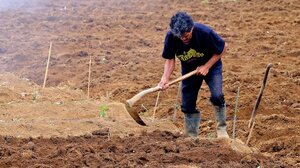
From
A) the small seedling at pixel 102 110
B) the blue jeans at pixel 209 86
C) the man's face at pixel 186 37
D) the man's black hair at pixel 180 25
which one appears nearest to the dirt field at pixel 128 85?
the small seedling at pixel 102 110

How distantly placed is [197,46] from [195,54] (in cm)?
12

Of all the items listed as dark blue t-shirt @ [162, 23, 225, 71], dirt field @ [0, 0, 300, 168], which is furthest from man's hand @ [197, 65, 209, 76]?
dirt field @ [0, 0, 300, 168]

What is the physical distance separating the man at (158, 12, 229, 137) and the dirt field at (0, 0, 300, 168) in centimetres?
52

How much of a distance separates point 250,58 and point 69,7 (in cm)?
1017

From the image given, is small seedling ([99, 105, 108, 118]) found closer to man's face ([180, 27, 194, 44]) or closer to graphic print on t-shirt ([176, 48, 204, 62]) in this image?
graphic print on t-shirt ([176, 48, 204, 62])

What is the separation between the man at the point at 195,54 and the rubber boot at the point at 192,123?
242 mm

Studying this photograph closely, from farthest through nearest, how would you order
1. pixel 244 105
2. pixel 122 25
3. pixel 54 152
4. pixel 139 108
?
pixel 122 25
pixel 139 108
pixel 244 105
pixel 54 152

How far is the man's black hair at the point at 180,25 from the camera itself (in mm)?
6602

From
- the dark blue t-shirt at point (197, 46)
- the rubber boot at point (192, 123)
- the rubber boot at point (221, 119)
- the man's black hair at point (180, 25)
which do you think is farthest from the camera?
the rubber boot at point (192, 123)

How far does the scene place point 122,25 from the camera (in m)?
17.8

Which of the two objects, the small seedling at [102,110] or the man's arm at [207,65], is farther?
the small seedling at [102,110]

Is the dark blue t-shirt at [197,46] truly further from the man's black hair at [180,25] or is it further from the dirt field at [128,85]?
the dirt field at [128,85]

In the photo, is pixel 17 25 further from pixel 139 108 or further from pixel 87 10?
pixel 139 108

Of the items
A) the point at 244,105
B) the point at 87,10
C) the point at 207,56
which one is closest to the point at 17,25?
the point at 87,10
